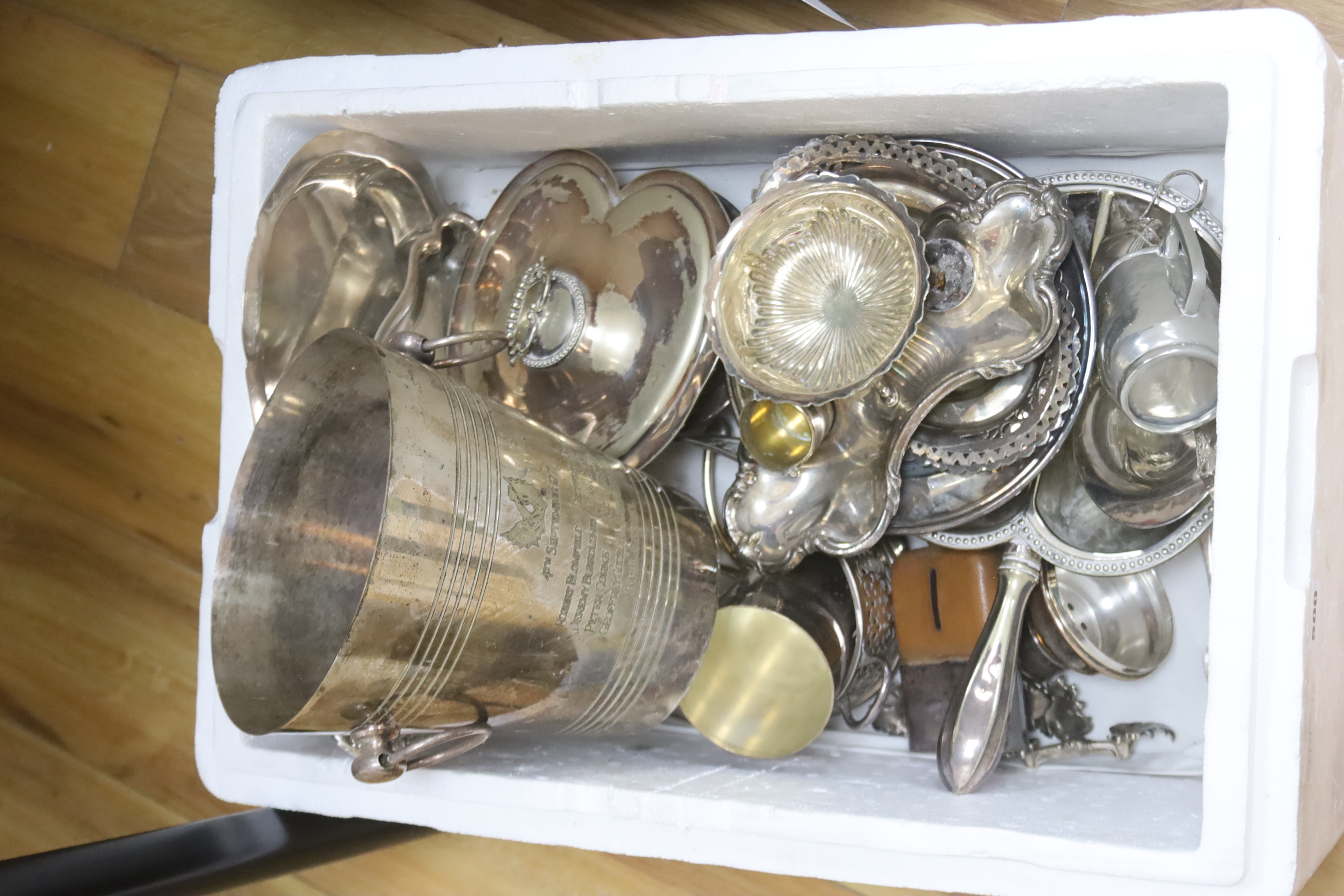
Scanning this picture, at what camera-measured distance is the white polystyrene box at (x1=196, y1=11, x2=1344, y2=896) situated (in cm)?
51

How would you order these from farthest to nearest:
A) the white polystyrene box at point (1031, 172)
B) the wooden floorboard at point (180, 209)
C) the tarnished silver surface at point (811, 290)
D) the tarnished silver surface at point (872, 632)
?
the wooden floorboard at point (180, 209) < the tarnished silver surface at point (872, 632) < the tarnished silver surface at point (811, 290) < the white polystyrene box at point (1031, 172)

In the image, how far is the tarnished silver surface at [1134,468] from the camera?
2.08 feet

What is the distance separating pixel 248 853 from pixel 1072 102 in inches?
26.9

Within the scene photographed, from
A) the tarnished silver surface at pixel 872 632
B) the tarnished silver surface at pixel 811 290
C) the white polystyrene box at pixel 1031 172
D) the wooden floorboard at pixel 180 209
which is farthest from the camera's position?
the wooden floorboard at pixel 180 209

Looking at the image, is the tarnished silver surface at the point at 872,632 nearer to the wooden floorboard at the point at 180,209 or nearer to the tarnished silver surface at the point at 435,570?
the tarnished silver surface at the point at 435,570

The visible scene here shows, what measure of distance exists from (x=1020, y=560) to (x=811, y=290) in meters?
0.22

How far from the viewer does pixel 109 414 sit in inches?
42.6

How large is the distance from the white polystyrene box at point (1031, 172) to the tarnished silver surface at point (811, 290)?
0.06 meters

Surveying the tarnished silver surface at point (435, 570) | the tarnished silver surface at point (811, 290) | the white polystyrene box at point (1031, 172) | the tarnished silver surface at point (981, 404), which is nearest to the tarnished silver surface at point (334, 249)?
the white polystyrene box at point (1031, 172)

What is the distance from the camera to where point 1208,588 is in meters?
0.73

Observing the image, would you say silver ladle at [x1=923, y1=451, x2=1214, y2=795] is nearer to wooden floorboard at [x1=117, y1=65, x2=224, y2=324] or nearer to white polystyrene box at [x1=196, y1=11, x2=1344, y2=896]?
white polystyrene box at [x1=196, y1=11, x2=1344, y2=896]

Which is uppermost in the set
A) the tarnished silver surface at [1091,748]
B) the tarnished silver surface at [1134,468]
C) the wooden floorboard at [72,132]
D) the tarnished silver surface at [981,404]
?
the wooden floorboard at [72,132]

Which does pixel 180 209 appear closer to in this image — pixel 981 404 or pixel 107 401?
pixel 107 401

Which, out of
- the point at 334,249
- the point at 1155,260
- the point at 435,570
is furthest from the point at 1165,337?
the point at 334,249
